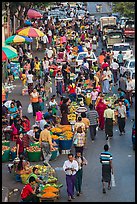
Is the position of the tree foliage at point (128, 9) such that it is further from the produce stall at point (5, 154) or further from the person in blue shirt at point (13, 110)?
the produce stall at point (5, 154)

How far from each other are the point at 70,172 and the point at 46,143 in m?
2.78

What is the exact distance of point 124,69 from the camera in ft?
103

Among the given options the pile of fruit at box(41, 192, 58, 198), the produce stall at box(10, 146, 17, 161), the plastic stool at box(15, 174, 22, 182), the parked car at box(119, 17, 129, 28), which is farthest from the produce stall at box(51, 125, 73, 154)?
the parked car at box(119, 17, 129, 28)

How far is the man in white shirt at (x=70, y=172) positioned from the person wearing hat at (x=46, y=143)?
234 cm

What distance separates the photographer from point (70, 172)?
1596 centimetres

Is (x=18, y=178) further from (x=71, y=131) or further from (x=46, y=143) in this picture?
(x=71, y=131)

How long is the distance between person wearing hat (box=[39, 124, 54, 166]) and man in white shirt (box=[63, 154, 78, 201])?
92.2 inches

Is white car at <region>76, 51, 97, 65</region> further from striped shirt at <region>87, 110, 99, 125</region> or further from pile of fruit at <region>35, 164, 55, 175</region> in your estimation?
pile of fruit at <region>35, 164, 55, 175</region>

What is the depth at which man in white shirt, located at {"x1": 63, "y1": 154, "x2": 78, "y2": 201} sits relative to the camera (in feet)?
52.0

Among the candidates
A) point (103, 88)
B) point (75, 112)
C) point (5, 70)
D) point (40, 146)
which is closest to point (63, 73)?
point (103, 88)

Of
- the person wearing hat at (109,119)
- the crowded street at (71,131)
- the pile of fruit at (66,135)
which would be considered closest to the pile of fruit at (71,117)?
the crowded street at (71,131)

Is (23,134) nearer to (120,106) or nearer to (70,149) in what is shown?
(70,149)

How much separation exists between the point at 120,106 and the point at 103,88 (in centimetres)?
690

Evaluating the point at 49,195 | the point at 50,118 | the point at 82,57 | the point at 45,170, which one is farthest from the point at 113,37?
the point at 49,195
